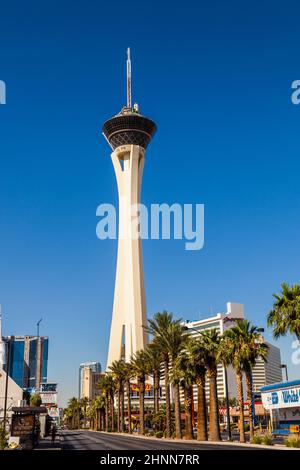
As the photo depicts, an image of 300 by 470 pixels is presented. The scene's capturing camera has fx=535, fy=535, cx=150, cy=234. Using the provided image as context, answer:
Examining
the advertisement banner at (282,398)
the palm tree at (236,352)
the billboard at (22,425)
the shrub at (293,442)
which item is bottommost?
the shrub at (293,442)

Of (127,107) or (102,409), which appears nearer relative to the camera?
(102,409)

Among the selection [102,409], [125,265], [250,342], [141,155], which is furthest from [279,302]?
[141,155]

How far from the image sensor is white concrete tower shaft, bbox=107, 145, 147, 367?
154750mm

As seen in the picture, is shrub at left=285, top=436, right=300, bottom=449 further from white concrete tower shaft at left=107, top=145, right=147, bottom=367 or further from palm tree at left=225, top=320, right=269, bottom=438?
white concrete tower shaft at left=107, top=145, right=147, bottom=367

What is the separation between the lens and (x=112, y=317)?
523ft

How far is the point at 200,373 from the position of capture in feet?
183

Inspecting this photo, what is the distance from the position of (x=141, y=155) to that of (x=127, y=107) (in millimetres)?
19022

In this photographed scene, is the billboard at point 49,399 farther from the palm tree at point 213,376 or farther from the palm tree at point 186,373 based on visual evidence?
the palm tree at point 213,376

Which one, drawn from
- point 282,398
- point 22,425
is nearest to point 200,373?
point 282,398

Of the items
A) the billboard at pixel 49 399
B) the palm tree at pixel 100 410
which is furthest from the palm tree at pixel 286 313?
the billboard at pixel 49 399

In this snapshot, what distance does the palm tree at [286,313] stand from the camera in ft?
121

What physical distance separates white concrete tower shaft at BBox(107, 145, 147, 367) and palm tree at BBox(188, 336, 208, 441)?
323ft

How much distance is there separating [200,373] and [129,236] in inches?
4144
